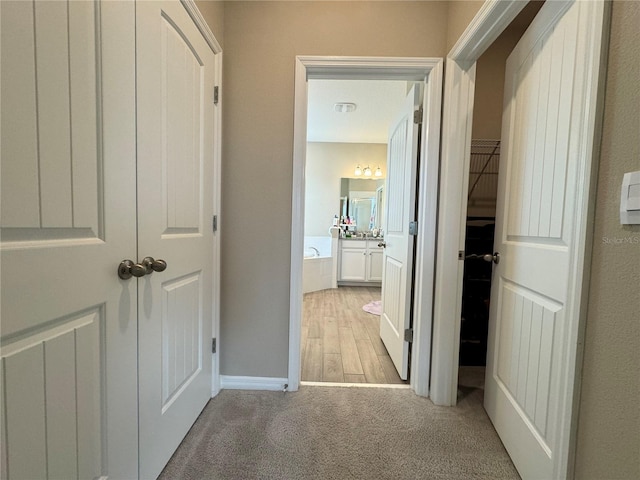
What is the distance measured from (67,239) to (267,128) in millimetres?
1189

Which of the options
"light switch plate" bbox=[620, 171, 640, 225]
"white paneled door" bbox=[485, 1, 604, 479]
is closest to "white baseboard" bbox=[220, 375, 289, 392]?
"white paneled door" bbox=[485, 1, 604, 479]

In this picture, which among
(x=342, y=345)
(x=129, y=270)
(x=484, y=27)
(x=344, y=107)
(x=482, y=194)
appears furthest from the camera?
(x=344, y=107)

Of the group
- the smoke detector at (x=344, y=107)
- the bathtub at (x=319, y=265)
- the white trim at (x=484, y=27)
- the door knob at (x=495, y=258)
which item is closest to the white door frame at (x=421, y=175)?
the white trim at (x=484, y=27)

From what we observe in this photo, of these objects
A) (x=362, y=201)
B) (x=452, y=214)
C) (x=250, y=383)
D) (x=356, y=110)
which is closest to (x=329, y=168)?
(x=362, y=201)

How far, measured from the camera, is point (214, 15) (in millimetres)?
1483

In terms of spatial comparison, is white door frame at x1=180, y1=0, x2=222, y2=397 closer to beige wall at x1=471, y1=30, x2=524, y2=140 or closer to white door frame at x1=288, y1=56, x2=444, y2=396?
white door frame at x1=288, y1=56, x2=444, y2=396

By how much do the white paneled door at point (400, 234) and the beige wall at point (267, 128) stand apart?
401 millimetres

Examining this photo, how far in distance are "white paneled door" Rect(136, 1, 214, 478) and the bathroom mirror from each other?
3.85m

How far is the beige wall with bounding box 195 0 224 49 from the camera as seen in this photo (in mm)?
1352

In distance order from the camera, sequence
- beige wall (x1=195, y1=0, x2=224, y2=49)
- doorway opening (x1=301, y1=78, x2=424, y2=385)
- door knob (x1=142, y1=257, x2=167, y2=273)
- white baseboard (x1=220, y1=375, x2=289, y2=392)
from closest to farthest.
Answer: door knob (x1=142, y1=257, x2=167, y2=273) → beige wall (x1=195, y1=0, x2=224, y2=49) → white baseboard (x1=220, y1=375, x2=289, y2=392) → doorway opening (x1=301, y1=78, x2=424, y2=385)

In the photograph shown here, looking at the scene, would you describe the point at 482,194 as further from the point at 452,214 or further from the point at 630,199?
the point at 630,199

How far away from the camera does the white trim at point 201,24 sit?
1197mm

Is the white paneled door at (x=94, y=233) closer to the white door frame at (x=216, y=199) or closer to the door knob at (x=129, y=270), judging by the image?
the door knob at (x=129, y=270)

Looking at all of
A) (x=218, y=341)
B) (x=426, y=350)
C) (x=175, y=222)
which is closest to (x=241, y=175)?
(x=175, y=222)
